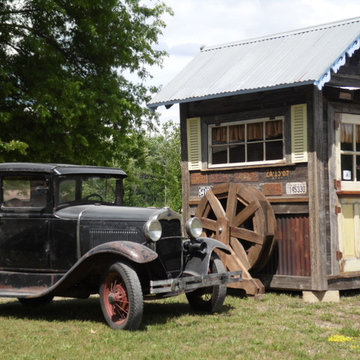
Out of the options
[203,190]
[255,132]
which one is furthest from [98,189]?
[255,132]

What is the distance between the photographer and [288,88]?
36.1 feet

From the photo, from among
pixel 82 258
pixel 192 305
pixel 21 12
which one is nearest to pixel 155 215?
pixel 82 258

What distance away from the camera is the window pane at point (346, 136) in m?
11.1

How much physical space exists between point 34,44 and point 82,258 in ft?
30.6

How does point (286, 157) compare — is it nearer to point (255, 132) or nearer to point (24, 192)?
point (255, 132)

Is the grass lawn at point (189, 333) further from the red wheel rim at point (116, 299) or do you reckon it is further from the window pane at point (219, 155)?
the window pane at point (219, 155)

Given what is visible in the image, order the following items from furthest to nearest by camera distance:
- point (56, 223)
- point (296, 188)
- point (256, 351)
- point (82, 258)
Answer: point (296, 188)
point (56, 223)
point (82, 258)
point (256, 351)

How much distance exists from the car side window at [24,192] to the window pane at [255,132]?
13.2 ft

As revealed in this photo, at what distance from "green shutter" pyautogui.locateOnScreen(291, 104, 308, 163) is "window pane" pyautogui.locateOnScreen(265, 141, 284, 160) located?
1.19ft

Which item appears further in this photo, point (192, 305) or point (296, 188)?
point (296, 188)

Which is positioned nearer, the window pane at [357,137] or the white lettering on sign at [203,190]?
the window pane at [357,137]

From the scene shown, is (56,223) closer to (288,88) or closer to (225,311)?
(225,311)

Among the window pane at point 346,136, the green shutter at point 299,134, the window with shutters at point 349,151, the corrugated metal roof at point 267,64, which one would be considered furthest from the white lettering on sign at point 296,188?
the corrugated metal roof at point 267,64

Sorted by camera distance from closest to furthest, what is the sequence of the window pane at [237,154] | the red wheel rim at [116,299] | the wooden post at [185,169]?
1. the red wheel rim at [116,299]
2. the window pane at [237,154]
3. the wooden post at [185,169]
